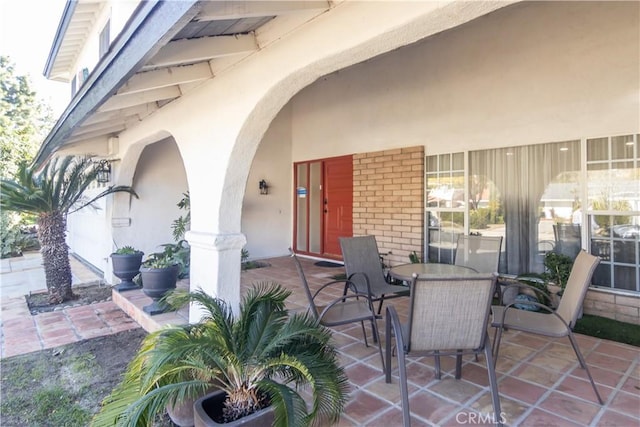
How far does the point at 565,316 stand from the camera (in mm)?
2605

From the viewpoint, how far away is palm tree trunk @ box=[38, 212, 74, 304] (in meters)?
5.07

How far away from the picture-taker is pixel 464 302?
207 cm

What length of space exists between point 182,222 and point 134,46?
476 centimetres

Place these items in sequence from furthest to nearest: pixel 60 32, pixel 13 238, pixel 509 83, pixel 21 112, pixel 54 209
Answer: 1. pixel 21 112
2. pixel 13 238
3. pixel 60 32
4. pixel 54 209
5. pixel 509 83

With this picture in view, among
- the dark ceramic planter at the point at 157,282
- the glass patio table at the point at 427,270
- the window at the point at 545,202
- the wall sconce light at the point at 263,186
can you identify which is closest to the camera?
the glass patio table at the point at 427,270

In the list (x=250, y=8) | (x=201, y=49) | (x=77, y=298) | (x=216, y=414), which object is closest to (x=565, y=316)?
(x=216, y=414)

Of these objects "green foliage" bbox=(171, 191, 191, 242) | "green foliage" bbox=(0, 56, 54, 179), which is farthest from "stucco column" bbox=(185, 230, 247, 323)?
"green foliage" bbox=(0, 56, 54, 179)

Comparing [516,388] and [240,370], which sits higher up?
[240,370]

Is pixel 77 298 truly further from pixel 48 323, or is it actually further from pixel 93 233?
pixel 93 233

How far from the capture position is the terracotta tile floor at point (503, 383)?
7.02 ft

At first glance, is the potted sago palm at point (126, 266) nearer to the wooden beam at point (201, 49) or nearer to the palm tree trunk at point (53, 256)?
the palm tree trunk at point (53, 256)

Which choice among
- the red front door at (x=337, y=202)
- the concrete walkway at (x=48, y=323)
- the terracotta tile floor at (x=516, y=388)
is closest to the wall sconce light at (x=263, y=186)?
the red front door at (x=337, y=202)

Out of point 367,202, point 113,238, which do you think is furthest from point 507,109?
point 113,238

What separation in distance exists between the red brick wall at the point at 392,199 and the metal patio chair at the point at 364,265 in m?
2.13
